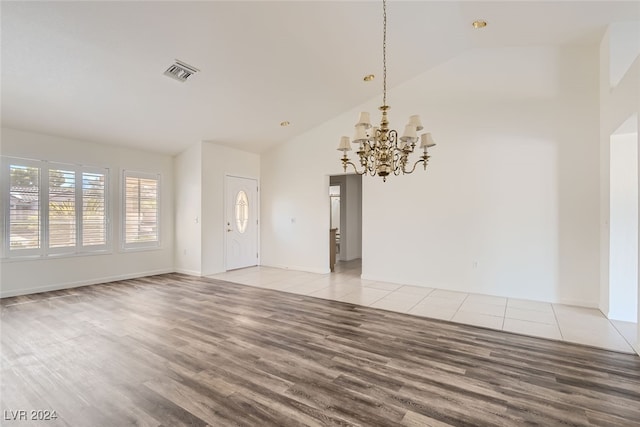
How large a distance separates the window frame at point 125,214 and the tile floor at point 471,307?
5.36 ft

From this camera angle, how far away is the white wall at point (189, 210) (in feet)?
20.7

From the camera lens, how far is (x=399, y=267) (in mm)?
5648

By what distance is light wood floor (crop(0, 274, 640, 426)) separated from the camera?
195 centimetres

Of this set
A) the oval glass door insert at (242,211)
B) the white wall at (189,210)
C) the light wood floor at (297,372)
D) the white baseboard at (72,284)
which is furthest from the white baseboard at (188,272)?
the light wood floor at (297,372)

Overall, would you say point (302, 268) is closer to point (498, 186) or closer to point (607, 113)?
point (498, 186)

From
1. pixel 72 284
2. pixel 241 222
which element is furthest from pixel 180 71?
pixel 72 284

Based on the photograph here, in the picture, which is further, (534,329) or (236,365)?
(534,329)

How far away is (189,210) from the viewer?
6551mm

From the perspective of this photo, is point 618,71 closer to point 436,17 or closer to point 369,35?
A: point 436,17

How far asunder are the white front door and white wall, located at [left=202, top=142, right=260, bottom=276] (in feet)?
0.60

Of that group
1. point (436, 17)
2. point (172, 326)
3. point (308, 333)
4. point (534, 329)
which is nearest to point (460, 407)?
point (308, 333)

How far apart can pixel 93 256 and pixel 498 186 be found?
24.1 ft

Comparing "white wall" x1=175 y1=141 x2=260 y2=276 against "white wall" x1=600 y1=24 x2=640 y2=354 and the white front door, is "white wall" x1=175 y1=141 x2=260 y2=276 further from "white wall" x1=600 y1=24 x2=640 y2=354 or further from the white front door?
"white wall" x1=600 y1=24 x2=640 y2=354

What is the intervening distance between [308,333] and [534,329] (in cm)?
259
